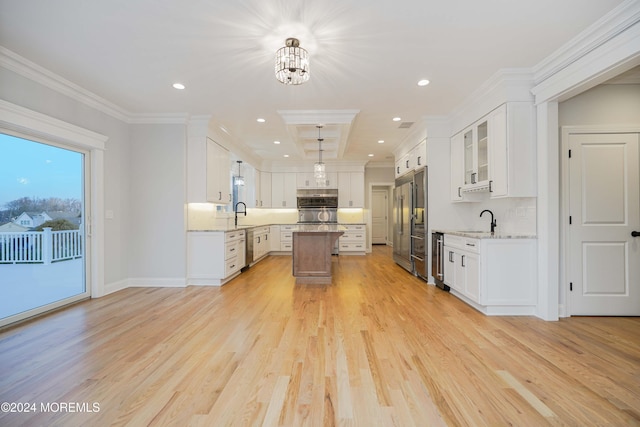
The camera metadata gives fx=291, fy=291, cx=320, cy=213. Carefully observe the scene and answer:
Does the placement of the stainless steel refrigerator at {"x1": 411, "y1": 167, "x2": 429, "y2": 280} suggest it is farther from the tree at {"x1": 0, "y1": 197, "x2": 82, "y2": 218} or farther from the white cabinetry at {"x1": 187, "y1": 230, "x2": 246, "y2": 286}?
the tree at {"x1": 0, "y1": 197, "x2": 82, "y2": 218}

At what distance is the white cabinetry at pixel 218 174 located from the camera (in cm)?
489

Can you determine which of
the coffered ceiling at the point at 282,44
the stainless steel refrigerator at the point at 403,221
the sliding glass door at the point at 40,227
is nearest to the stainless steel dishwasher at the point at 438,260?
the stainless steel refrigerator at the point at 403,221

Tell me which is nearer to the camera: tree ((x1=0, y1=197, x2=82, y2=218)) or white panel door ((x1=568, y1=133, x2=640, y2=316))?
tree ((x1=0, y1=197, x2=82, y2=218))

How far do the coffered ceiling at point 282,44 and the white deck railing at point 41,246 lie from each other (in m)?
1.82

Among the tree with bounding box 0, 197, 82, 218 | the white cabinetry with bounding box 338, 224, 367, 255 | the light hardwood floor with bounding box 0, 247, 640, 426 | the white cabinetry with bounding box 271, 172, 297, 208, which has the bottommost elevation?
the light hardwood floor with bounding box 0, 247, 640, 426

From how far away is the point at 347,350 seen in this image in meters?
2.39

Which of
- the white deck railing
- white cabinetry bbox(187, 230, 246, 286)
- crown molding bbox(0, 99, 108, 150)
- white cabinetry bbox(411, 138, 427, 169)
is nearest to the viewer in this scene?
crown molding bbox(0, 99, 108, 150)

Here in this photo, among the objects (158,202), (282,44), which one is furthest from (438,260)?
(158,202)

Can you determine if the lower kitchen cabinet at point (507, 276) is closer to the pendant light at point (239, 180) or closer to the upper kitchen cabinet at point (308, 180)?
the upper kitchen cabinet at point (308, 180)

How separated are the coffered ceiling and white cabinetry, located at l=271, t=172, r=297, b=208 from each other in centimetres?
421

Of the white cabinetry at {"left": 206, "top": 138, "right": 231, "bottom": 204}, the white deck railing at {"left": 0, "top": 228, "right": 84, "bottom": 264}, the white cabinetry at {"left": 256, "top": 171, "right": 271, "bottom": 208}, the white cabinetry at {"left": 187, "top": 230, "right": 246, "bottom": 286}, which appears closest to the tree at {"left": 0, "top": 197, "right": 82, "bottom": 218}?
the white deck railing at {"left": 0, "top": 228, "right": 84, "bottom": 264}

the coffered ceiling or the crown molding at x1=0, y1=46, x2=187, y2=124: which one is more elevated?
the coffered ceiling

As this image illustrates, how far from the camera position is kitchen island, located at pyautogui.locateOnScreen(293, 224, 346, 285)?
15.9ft

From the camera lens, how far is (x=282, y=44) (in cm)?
270
